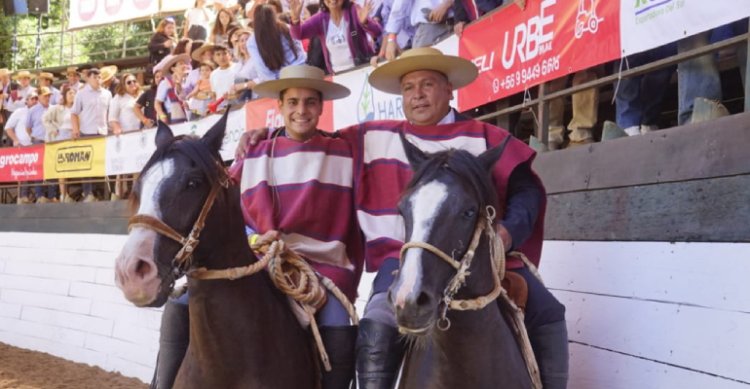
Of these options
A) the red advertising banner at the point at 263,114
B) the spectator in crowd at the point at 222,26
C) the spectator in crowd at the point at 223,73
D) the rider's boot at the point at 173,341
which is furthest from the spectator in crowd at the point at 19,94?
the rider's boot at the point at 173,341

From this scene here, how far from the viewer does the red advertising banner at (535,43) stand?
4645mm

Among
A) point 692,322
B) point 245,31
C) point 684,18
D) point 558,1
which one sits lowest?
point 692,322

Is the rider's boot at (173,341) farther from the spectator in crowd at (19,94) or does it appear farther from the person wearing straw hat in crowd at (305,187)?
the spectator in crowd at (19,94)

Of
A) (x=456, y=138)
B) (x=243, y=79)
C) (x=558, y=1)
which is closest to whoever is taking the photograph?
(x=456, y=138)

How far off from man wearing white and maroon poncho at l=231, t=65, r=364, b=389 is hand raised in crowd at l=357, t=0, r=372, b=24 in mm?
3901

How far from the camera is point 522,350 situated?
10.7 ft

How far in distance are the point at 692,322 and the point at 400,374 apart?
1.37m

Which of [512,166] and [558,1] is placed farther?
[558,1]

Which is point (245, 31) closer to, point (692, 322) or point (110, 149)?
point (110, 149)

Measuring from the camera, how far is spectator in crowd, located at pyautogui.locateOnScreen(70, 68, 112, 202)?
1299 cm

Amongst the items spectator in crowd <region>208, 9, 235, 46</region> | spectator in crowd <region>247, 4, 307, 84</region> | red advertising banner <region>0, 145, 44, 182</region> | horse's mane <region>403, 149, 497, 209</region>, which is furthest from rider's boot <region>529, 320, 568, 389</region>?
red advertising banner <region>0, 145, 44, 182</region>

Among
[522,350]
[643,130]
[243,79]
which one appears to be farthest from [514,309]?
[243,79]

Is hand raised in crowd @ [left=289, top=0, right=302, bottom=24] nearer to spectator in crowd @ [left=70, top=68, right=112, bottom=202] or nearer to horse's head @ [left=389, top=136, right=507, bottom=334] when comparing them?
spectator in crowd @ [left=70, top=68, right=112, bottom=202]

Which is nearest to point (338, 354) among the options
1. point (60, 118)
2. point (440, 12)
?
point (440, 12)
